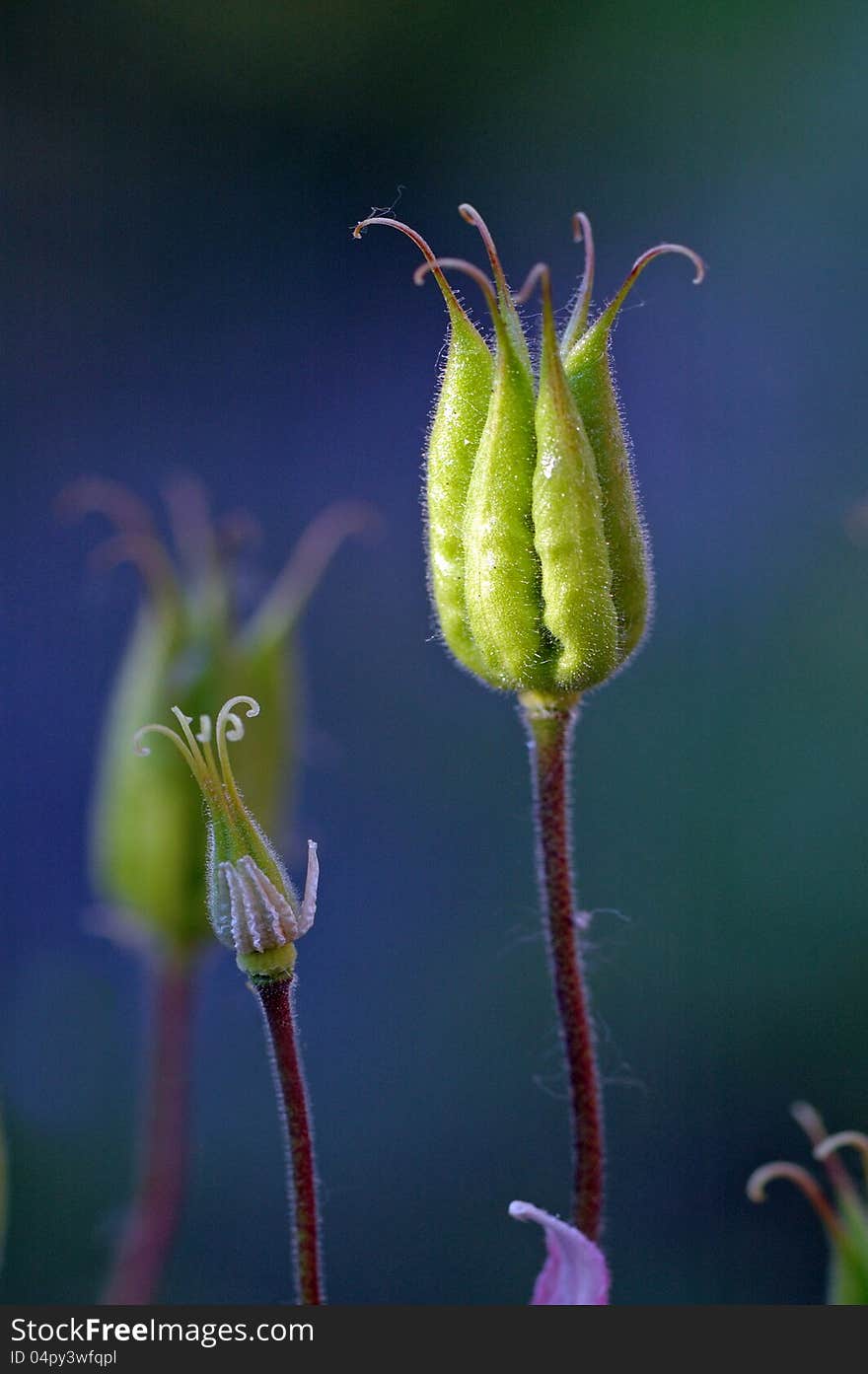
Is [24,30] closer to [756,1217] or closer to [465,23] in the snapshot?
[465,23]

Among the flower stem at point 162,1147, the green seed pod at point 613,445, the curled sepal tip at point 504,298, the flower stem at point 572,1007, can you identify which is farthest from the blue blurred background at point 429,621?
the curled sepal tip at point 504,298

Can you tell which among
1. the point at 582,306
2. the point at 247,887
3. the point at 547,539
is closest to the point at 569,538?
the point at 547,539

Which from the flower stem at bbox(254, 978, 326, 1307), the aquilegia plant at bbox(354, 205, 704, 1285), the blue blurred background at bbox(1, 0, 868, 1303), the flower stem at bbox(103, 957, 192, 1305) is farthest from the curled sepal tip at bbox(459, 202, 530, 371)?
the blue blurred background at bbox(1, 0, 868, 1303)

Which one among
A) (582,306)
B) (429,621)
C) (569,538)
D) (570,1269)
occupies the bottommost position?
(570,1269)

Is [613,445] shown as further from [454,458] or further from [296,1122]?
[296,1122]

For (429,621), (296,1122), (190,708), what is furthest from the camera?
(429,621)

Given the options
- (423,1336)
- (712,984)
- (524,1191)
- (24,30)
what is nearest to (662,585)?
(712,984)
